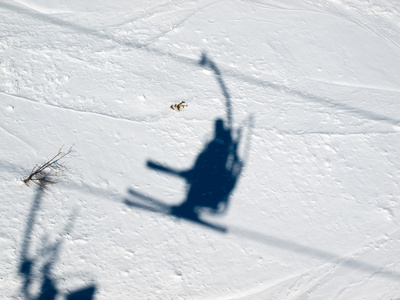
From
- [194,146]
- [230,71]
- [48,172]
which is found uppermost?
[230,71]

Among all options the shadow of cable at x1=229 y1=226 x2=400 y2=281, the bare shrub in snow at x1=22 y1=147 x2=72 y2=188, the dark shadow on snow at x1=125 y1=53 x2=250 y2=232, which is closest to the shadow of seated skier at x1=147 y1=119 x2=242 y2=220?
the dark shadow on snow at x1=125 y1=53 x2=250 y2=232

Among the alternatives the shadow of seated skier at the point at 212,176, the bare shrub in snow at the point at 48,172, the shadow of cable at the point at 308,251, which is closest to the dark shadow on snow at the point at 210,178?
the shadow of seated skier at the point at 212,176

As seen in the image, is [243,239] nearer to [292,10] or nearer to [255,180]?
[255,180]

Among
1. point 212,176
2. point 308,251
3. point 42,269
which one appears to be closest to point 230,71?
point 212,176

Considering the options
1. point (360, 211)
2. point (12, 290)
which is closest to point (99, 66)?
point (12, 290)

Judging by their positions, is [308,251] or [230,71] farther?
[230,71]

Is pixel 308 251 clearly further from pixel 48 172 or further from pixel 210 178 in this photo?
pixel 48 172

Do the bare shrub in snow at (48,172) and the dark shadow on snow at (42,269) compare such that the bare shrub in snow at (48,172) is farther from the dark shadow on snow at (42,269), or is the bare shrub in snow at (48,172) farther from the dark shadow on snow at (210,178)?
the dark shadow on snow at (210,178)
